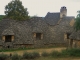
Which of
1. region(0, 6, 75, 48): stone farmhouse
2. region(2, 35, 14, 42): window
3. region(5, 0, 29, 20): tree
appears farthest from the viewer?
region(5, 0, 29, 20): tree

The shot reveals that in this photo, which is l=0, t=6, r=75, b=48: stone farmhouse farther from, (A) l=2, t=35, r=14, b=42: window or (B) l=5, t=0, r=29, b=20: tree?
(B) l=5, t=0, r=29, b=20: tree

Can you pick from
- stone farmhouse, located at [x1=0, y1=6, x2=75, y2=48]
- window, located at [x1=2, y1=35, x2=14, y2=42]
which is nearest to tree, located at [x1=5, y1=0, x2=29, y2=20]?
stone farmhouse, located at [x1=0, y1=6, x2=75, y2=48]

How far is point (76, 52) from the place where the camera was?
38.5 m

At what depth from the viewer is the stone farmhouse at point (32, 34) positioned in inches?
1852

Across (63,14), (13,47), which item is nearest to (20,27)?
(13,47)

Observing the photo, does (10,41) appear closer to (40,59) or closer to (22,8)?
(40,59)

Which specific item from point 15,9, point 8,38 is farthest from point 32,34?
point 15,9

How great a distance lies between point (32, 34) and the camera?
4941 cm

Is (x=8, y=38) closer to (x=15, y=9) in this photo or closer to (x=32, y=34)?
(x=32, y=34)

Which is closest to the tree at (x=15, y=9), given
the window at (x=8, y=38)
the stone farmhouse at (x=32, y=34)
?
the stone farmhouse at (x=32, y=34)

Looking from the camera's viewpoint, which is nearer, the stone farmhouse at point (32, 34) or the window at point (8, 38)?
the stone farmhouse at point (32, 34)

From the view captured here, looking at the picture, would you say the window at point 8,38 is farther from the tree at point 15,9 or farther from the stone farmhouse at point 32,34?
the tree at point 15,9

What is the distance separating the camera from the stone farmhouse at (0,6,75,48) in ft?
154

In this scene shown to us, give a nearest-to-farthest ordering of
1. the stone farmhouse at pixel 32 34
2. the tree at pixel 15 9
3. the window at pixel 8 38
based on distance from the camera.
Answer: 1. the stone farmhouse at pixel 32 34
2. the window at pixel 8 38
3. the tree at pixel 15 9
